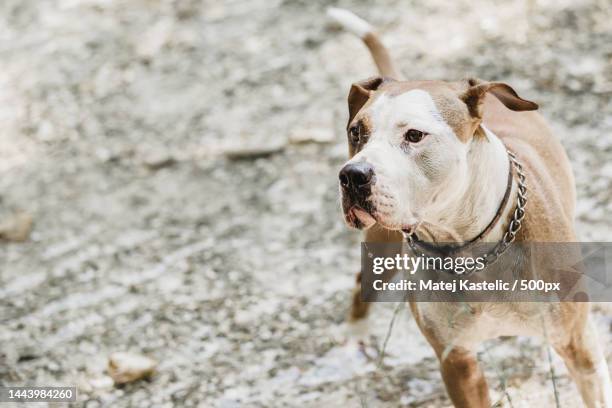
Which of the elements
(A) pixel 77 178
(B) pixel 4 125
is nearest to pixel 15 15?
(B) pixel 4 125

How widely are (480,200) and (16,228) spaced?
137 inches

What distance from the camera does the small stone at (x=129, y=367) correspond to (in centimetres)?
358

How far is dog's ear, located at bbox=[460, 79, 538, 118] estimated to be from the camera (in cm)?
239

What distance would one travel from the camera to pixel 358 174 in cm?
221

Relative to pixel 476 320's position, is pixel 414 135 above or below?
above

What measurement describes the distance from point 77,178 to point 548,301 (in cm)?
387

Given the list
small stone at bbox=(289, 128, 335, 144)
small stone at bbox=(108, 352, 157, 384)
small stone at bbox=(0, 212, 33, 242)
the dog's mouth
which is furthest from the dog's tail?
small stone at bbox=(0, 212, 33, 242)

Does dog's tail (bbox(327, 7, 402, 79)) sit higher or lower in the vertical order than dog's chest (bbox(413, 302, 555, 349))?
higher

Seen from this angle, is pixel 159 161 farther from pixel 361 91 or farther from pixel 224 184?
pixel 361 91

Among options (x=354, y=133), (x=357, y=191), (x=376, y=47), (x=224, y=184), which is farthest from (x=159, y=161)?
A: (x=357, y=191)

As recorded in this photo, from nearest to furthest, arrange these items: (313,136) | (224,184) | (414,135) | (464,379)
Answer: (414,135) → (464,379) → (224,184) → (313,136)

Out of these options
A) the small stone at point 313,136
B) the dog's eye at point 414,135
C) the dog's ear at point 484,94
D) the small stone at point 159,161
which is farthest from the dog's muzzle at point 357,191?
the small stone at point 159,161

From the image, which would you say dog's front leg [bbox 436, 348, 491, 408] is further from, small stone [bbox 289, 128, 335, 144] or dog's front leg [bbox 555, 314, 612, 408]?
small stone [bbox 289, 128, 335, 144]

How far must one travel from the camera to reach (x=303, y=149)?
523 centimetres
